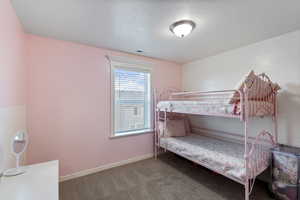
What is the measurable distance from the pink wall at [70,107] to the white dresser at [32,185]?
818mm

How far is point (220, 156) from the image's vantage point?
1.82 m

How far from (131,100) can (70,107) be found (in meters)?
1.17

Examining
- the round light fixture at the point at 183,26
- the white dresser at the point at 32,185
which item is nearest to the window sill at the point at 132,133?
the white dresser at the point at 32,185

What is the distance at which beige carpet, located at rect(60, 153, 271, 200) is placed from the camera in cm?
179

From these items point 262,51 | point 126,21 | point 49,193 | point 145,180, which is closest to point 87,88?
point 126,21

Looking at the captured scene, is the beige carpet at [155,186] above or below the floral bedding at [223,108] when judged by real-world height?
below

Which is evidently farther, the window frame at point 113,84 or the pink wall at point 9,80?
the window frame at point 113,84

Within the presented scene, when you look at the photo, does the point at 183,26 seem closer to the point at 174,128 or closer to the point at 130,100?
the point at 130,100

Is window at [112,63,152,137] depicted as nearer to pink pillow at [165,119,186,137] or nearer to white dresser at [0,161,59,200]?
pink pillow at [165,119,186,137]

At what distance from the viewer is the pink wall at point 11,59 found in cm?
125

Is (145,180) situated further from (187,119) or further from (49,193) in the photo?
(187,119)

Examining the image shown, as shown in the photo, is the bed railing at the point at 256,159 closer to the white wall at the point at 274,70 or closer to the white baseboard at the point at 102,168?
the white wall at the point at 274,70

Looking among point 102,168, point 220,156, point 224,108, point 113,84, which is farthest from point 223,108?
point 102,168

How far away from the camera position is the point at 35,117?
6.39 feet
